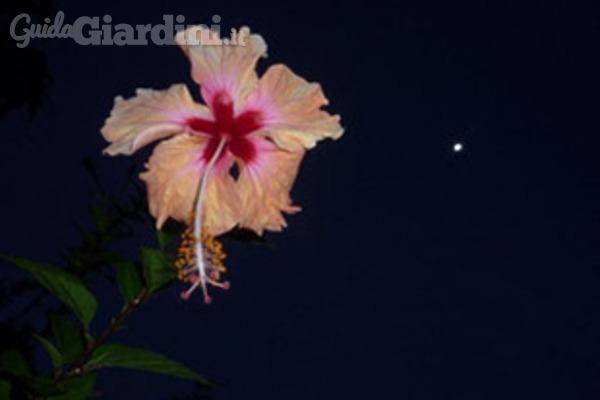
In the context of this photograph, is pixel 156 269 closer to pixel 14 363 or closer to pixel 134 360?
pixel 134 360

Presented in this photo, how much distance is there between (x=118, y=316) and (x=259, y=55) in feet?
2.05

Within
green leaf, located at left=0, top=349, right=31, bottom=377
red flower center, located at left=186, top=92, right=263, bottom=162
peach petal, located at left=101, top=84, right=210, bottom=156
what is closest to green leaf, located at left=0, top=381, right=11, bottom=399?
green leaf, located at left=0, top=349, right=31, bottom=377

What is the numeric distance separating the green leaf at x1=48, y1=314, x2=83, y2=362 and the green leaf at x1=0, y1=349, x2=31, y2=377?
0.08 meters

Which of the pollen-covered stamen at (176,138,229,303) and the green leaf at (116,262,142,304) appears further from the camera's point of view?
the green leaf at (116,262,142,304)

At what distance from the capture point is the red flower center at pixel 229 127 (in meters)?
1.56

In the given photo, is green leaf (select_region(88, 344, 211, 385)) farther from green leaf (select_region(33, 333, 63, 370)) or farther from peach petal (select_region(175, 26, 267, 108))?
peach petal (select_region(175, 26, 267, 108))

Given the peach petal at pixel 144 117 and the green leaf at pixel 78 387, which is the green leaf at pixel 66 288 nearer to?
the green leaf at pixel 78 387

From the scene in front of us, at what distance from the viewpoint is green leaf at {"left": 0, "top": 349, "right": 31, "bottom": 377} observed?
1.37 metres

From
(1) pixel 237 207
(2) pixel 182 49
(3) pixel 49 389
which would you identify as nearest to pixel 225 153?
(1) pixel 237 207

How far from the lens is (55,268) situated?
1460mm

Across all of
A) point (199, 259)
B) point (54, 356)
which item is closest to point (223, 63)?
point (199, 259)

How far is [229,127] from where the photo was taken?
1610mm

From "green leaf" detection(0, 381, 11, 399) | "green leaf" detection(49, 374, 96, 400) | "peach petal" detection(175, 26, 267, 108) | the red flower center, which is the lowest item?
"green leaf" detection(0, 381, 11, 399)

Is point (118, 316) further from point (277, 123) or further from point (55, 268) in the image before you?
point (277, 123)
